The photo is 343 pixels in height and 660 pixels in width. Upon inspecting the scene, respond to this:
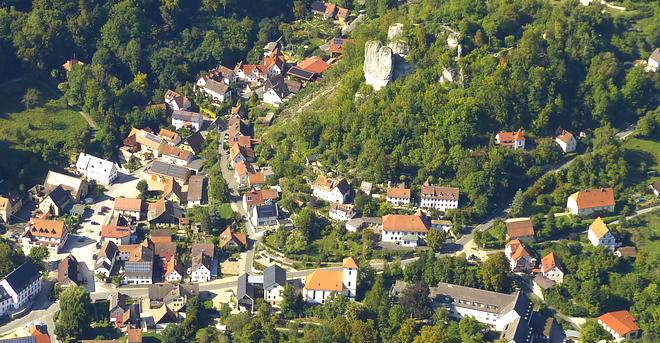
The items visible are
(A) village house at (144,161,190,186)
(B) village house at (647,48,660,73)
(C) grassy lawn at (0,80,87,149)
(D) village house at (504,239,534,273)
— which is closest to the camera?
(D) village house at (504,239,534,273)

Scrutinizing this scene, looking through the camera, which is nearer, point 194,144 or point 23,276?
point 23,276

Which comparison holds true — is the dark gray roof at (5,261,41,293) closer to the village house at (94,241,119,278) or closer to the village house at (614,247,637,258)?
the village house at (94,241,119,278)

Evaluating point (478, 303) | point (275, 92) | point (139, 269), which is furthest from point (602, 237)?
point (275, 92)

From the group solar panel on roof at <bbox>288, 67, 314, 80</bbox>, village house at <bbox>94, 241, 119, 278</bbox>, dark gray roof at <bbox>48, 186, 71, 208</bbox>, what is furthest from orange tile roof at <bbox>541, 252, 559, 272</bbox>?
dark gray roof at <bbox>48, 186, 71, 208</bbox>

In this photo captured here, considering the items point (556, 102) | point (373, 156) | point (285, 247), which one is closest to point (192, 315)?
point (285, 247)

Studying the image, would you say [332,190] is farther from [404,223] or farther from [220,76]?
[220,76]

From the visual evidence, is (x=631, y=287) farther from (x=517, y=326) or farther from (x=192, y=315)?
(x=192, y=315)
